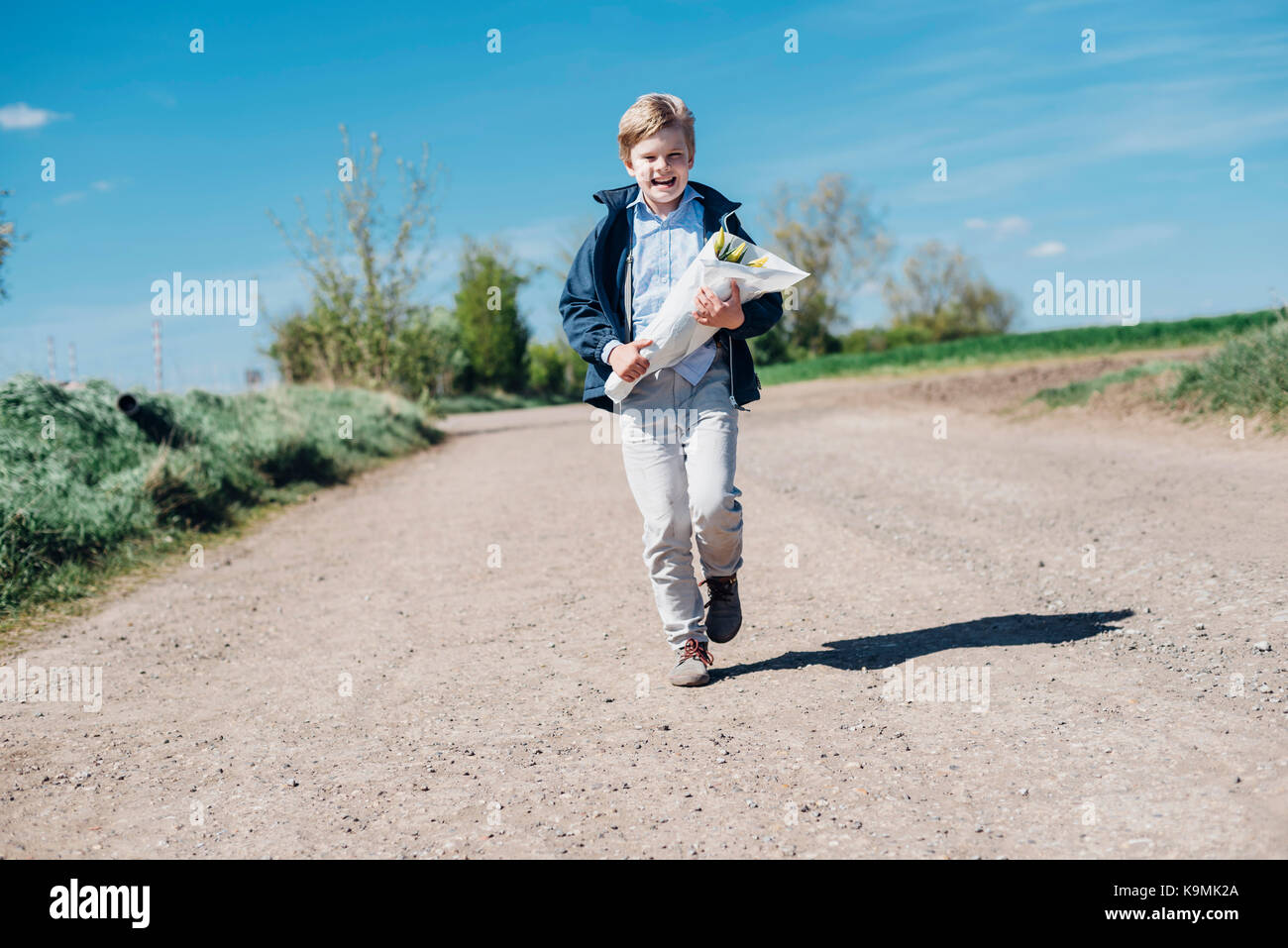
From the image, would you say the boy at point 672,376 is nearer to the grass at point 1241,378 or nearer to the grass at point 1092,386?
the grass at point 1241,378

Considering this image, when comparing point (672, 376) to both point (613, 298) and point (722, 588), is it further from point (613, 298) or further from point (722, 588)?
point (722, 588)

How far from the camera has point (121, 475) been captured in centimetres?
877

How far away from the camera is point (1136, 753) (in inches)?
118

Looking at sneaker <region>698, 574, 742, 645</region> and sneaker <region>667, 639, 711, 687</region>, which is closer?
sneaker <region>667, 639, 711, 687</region>

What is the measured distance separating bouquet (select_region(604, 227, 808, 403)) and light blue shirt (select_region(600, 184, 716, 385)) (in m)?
0.16

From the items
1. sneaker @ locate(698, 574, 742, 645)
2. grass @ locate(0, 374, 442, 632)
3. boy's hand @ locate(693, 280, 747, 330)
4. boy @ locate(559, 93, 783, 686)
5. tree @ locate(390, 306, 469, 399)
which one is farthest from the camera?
tree @ locate(390, 306, 469, 399)

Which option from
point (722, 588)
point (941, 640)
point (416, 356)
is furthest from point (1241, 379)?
point (416, 356)

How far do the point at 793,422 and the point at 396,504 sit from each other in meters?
9.80

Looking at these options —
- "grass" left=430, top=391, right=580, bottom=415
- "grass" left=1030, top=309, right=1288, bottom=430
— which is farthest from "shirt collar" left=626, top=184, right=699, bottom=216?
"grass" left=430, top=391, right=580, bottom=415

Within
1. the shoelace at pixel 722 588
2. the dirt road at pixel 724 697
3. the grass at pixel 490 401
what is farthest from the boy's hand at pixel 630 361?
the grass at pixel 490 401

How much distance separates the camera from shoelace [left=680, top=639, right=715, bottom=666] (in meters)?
4.09

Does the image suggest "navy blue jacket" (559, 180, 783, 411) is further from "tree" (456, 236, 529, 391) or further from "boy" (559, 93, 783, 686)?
"tree" (456, 236, 529, 391)
